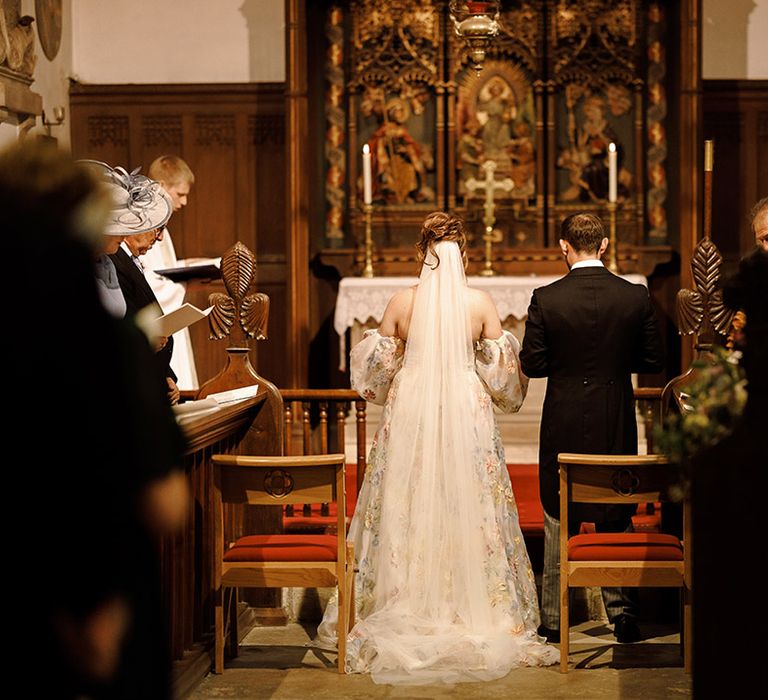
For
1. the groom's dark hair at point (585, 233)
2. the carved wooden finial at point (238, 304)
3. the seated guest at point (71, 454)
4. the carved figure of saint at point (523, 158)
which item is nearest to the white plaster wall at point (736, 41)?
the carved figure of saint at point (523, 158)

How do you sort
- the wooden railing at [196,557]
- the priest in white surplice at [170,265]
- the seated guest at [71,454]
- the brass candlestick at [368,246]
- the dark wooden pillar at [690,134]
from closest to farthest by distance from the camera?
the seated guest at [71,454]
the wooden railing at [196,557]
the priest in white surplice at [170,265]
the dark wooden pillar at [690,134]
the brass candlestick at [368,246]

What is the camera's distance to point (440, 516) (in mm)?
5391

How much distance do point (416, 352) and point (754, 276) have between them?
Result: 2.55 metres

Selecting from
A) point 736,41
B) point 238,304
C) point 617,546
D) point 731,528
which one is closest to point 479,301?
point 238,304

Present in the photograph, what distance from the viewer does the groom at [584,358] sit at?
213 inches

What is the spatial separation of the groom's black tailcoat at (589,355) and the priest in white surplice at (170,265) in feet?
9.18

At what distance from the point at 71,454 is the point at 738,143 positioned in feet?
29.4

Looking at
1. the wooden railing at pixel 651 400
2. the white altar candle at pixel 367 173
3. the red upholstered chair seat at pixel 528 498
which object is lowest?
the red upholstered chair seat at pixel 528 498

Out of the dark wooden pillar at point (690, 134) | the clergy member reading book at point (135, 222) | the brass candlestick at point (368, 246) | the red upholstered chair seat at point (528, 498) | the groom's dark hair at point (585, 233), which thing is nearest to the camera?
the clergy member reading book at point (135, 222)

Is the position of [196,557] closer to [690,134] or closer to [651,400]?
[651,400]

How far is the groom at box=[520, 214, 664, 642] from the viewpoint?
541 centimetres

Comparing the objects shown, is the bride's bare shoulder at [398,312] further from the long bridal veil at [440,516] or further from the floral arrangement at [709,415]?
the floral arrangement at [709,415]

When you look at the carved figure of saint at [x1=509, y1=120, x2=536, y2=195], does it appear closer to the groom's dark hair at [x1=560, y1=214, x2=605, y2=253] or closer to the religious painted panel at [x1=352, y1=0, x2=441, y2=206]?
the religious painted panel at [x1=352, y1=0, x2=441, y2=206]

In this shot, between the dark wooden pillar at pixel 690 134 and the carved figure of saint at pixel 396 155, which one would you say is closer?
the dark wooden pillar at pixel 690 134
